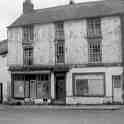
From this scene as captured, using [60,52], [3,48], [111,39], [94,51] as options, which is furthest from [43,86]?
[3,48]

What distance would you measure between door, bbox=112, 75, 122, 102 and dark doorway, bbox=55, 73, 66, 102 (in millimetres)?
5298

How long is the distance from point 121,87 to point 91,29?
6.63 m

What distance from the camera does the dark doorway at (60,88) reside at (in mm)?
28434

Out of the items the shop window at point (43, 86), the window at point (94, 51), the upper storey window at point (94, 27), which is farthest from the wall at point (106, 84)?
the upper storey window at point (94, 27)

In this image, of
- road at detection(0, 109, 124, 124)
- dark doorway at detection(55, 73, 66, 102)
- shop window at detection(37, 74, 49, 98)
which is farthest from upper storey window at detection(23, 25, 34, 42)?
road at detection(0, 109, 124, 124)

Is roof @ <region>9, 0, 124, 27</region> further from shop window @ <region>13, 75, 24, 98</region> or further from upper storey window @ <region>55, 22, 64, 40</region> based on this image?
shop window @ <region>13, 75, 24, 98</region>

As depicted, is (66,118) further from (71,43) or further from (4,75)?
(4,75)

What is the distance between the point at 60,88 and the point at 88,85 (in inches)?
124

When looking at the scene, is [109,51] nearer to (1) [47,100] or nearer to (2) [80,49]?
(2) [80,49]

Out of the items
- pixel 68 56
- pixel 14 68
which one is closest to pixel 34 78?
pixel 14 68

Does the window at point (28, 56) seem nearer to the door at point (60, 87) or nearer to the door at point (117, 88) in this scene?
the door at point (60, 87)

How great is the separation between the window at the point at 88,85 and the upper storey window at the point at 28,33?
7070 millimetres

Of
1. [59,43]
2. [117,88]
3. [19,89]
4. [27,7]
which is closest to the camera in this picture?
[117,88]

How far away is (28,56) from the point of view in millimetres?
30203
